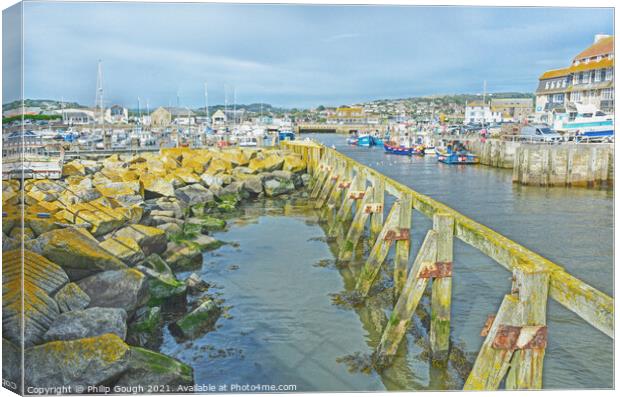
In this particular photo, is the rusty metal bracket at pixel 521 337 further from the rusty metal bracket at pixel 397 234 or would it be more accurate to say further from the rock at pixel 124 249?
the rock at pixel 124 249

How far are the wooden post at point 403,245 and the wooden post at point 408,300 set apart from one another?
6.68ft

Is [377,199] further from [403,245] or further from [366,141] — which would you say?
[366,141]

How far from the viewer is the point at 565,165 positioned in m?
29.4

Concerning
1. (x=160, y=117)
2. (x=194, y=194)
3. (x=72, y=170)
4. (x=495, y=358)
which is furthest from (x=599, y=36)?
(x=160, y=117)

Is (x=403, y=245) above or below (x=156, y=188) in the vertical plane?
below

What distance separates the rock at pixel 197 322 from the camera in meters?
8.51

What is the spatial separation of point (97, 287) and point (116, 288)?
0.85ft

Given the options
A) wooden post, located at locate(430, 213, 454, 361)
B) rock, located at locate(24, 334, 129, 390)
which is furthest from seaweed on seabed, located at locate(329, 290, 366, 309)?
rock, located at locate(24, 334, 129, 390)

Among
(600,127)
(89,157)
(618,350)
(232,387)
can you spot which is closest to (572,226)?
(600,127)

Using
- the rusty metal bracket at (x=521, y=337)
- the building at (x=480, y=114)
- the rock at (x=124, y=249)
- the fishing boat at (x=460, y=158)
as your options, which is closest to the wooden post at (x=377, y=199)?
the rock at (x=124, y=249)

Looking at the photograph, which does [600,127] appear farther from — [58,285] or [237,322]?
[58,285]

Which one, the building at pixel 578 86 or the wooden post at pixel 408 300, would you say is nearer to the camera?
the wooden post at pixel 408 300

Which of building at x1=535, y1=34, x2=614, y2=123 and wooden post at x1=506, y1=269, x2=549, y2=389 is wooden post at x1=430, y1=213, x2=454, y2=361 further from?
building at x1=535, y1=34, x2=614, y2=123

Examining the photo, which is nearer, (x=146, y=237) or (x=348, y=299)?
(x=348, y=299)
